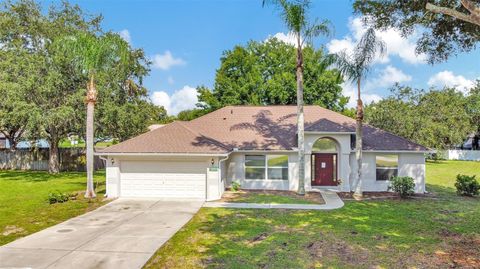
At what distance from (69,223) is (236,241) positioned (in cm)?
638

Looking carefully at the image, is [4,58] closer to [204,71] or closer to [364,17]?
[204,71]

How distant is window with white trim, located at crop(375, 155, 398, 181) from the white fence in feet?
107

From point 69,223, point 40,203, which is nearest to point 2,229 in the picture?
point 69,223

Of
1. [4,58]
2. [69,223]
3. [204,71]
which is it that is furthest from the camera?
[204,71]

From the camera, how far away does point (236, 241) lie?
9.38m

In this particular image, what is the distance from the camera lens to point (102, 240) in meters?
9.45

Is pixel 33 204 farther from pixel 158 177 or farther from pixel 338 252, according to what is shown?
pixel 338 252

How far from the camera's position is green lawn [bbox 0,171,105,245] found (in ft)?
36.2

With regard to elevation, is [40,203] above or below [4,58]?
below

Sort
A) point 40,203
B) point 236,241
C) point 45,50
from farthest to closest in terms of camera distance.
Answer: point 45,50 → point 40,203 → point 236,241

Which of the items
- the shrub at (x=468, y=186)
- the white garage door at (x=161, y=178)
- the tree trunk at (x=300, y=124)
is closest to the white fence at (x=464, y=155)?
the shrub at (x=468, y=186)

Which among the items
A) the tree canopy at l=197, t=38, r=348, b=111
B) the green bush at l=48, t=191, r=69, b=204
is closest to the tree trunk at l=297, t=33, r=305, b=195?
the green bush at l=48, t=191, r=69, b=204

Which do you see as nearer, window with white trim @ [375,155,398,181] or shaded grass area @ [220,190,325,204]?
shaded grass area @ [220,190,325,204]

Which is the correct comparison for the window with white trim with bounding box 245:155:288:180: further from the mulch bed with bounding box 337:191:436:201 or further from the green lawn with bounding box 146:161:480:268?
the green lawn with bounding box 146:161:480:268
